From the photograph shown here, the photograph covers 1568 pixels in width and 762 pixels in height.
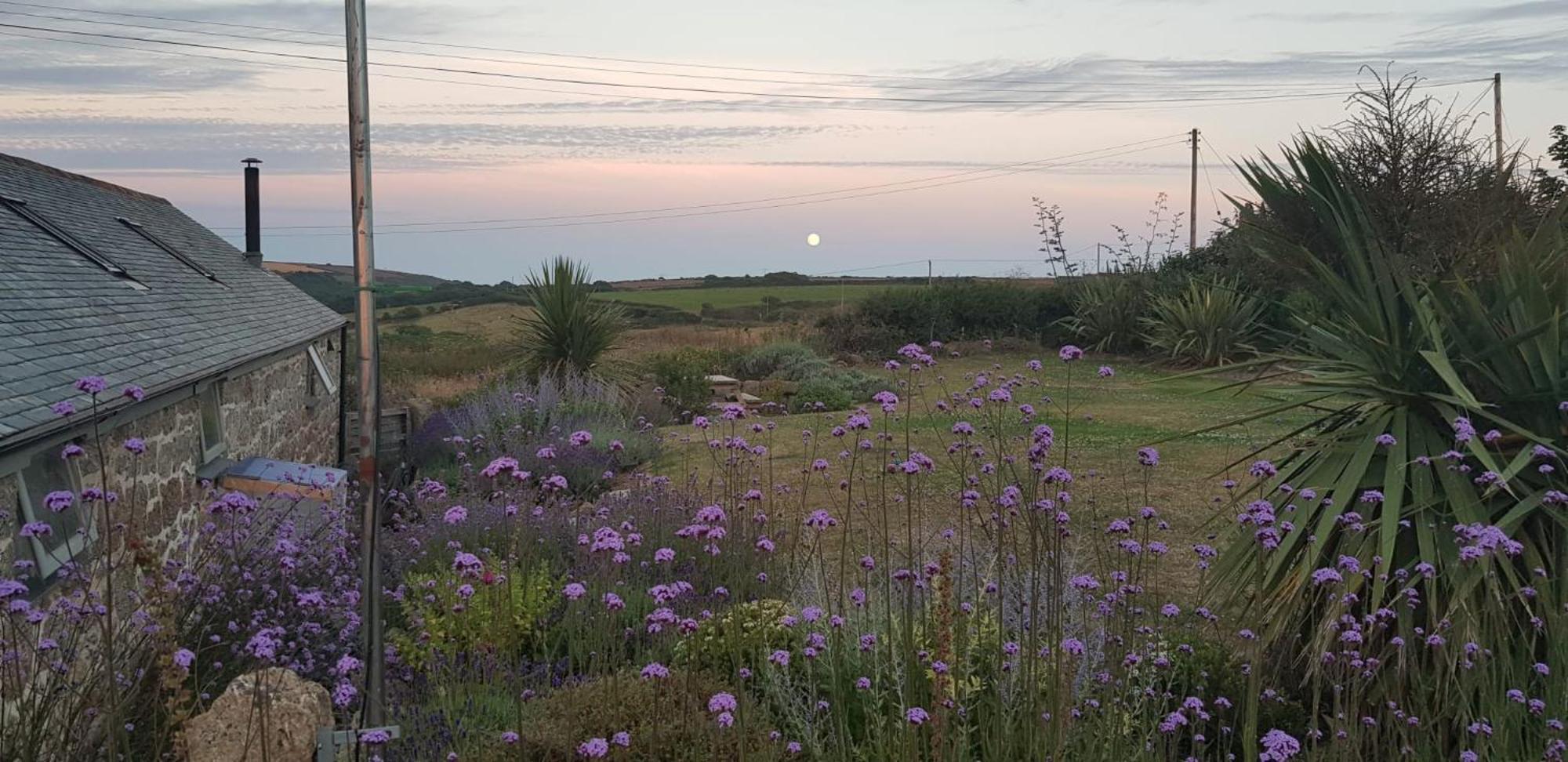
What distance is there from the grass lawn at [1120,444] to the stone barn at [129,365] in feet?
11.4

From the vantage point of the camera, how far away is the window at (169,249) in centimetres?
1430

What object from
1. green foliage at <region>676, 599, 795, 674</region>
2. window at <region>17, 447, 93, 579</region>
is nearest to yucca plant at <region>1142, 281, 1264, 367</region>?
green foliage at <region>676, 599, 795, 674</region>

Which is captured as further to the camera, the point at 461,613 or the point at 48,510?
the point at 48,510

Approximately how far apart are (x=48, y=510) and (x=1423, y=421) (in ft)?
23.1

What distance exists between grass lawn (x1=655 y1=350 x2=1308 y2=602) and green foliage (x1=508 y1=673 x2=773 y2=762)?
6.61ft

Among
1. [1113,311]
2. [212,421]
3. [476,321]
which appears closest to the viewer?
[212,421]

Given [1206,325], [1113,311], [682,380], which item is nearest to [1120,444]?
[682,380]

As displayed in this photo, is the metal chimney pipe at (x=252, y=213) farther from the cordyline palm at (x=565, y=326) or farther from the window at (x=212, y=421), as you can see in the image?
the window at (x=212, y=421)

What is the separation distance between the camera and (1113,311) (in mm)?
23859

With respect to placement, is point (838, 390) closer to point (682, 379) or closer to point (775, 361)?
point (682, 379)

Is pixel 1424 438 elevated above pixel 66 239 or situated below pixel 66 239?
below

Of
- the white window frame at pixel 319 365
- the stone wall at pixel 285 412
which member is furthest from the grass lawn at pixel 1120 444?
the white window frame at pixel 319 365

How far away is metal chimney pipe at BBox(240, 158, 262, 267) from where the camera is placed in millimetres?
19344

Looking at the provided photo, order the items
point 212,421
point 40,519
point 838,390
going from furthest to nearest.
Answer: point 838,390 < point 212,421 < point 40,519
